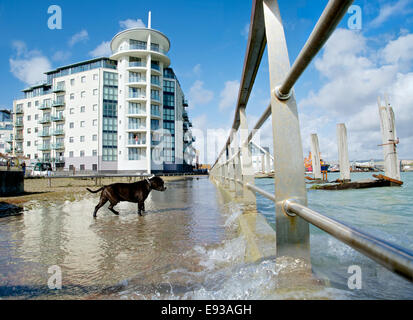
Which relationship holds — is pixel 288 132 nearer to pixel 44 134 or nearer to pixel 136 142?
pixel 136 142

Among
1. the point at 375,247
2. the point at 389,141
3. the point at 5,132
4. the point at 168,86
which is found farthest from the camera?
the point at 5,132

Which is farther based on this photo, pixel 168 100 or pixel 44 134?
pixel 44 134

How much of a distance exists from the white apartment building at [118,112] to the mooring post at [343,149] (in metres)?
28.2

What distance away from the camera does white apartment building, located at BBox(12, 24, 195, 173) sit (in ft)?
121

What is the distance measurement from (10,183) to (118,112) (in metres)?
32.7

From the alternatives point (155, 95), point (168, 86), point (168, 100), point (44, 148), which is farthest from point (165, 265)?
point (44, 148)

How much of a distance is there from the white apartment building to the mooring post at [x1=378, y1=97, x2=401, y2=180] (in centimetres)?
3004

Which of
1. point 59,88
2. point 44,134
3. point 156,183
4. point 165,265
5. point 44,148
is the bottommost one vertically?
point 165,265

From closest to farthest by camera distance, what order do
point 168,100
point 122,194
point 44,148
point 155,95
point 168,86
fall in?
point 122,194
point 155,95
point 168,100
point 168,86
point 44,148

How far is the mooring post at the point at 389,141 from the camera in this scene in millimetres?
13898

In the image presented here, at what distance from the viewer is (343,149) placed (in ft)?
46.5

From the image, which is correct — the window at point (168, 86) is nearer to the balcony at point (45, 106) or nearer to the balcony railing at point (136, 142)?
the balcony railing at point (136, 142)

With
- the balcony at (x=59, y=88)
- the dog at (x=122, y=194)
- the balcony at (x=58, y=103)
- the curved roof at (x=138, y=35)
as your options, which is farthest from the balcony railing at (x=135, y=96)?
the dog at (x=122, y=194)


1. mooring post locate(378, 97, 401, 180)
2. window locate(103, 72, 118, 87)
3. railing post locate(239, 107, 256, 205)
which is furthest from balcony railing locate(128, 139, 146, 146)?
railing post locate(239, 107, 256, 205)
